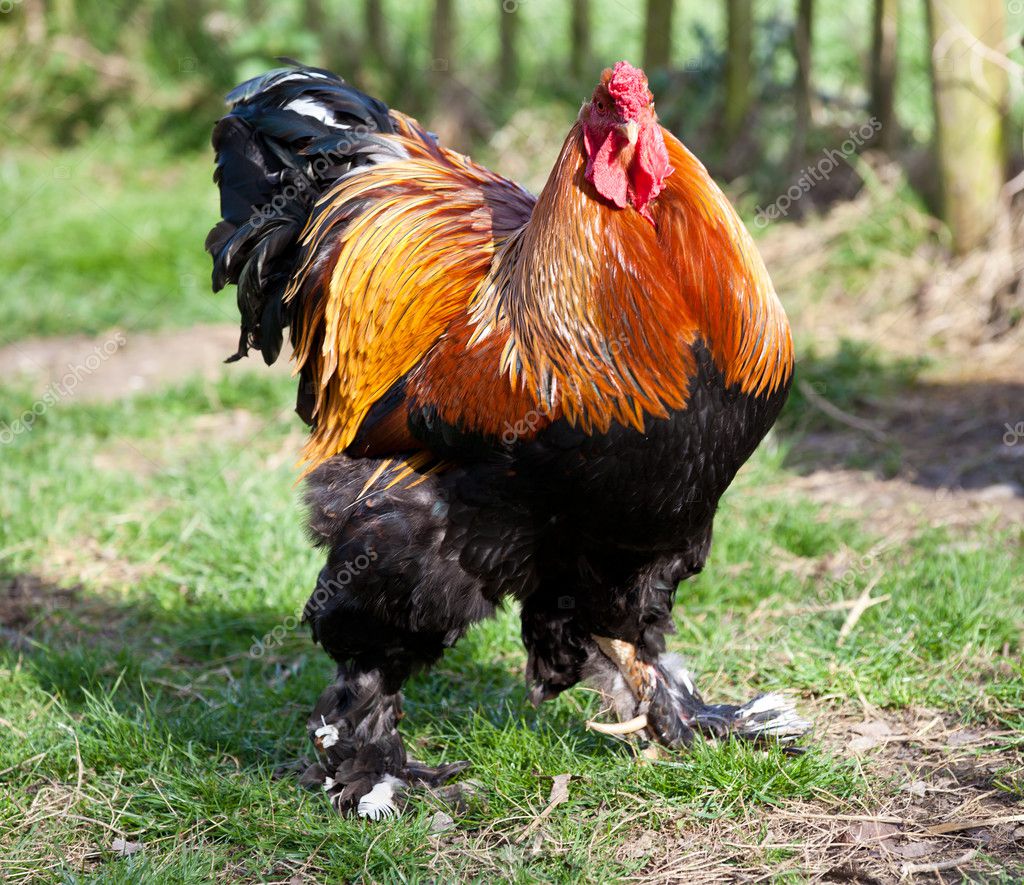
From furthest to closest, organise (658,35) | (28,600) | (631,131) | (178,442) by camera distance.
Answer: (658,35) < (178,442) < (28,600) < (631,131)

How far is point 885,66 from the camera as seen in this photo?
7.32 meters

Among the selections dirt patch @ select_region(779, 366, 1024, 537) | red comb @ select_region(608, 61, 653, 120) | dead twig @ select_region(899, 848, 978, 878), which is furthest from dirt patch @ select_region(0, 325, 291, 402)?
dead twig @ select_region(899, 848, 978, 878)

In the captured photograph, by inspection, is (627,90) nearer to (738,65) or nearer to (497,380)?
(497,380)

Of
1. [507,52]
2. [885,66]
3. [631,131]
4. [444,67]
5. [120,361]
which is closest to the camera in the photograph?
[631,131]

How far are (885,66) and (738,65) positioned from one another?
110 centimetres

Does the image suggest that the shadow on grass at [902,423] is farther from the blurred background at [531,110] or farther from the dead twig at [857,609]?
the dead twig at [857,609]

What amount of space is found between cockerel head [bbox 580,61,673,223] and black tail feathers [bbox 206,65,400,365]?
1.06 m

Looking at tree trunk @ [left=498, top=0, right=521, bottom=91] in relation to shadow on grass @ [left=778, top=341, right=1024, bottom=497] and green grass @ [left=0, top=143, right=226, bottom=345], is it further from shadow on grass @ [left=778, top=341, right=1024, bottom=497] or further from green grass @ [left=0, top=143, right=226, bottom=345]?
shadow on grass @ [left=778, top=341, right=1024, bottom=497]

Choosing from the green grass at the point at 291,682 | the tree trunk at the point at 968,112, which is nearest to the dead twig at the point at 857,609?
the green grass at the point at 291,682

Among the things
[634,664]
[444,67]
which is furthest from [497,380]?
[444,67]

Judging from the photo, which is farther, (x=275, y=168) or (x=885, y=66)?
(x=885, y=66)

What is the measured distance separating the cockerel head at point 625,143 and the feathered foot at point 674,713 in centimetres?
142

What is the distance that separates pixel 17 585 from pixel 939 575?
12.1 ft

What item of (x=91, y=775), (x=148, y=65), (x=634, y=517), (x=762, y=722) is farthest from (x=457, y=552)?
(x=148, y=65)
